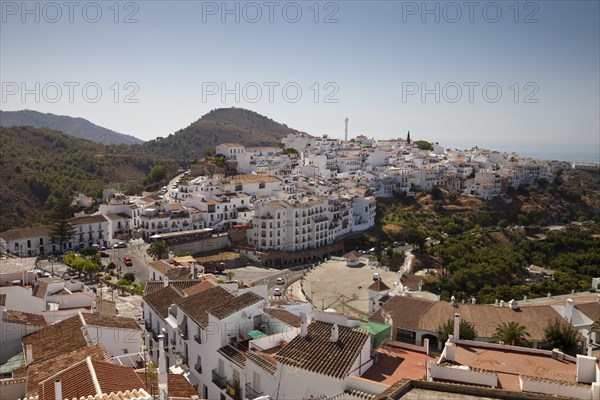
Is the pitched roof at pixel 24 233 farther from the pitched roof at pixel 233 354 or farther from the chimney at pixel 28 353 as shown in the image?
the pitched roof at pixel 233 354

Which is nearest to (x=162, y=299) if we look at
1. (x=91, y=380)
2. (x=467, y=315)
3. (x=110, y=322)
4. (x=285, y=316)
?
(x=110, y=322)

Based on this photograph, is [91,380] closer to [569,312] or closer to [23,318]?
[23,318]

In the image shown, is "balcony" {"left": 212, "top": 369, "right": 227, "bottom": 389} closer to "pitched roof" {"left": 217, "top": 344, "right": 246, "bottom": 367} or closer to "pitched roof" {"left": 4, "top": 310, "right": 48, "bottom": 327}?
"pitched roof" {"left": 217, "top": 344, "right": 246, "bottom": 367}

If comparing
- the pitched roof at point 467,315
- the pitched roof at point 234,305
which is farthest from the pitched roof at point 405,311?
the pitched roof at point 234,305

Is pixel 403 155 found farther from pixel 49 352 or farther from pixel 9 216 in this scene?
pixel 49 352

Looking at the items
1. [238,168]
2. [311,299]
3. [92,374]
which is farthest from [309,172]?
[92,374]

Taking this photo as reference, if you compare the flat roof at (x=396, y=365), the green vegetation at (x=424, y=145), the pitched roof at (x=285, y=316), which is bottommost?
the flat roof at (x=396, y=365)
